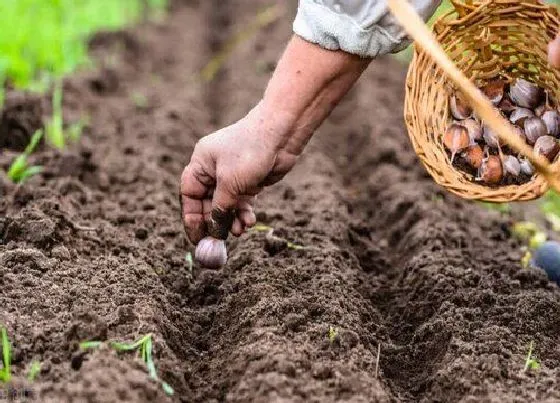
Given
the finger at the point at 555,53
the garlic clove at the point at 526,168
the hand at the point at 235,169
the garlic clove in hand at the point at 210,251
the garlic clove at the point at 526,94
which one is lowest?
the garlic clove in hand at the point at 210,251

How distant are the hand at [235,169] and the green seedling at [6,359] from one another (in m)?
0.78

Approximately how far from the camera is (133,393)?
2.38 m

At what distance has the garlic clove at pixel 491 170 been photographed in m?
2.98

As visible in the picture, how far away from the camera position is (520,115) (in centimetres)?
309

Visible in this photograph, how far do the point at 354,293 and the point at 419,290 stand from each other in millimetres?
267

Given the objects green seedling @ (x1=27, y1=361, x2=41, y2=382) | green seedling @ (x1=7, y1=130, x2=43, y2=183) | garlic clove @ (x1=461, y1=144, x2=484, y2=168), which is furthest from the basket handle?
green seedling @ (x1=7, y1=130, x2=43, y2=183)

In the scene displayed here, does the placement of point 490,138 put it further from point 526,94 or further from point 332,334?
point 332,334

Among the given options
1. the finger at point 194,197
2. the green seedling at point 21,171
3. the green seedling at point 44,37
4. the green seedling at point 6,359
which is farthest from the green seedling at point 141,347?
the green seedling at point 44,37

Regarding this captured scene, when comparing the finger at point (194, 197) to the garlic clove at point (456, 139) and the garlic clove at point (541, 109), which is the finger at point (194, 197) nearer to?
the garlic clove at point (456, 139)

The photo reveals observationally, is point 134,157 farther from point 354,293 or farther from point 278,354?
point 278,354

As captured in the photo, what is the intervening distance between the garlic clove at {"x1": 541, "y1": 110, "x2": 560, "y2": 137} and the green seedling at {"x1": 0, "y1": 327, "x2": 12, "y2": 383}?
1.72m

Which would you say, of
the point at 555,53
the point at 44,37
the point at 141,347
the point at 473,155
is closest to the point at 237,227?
the point at 141,347

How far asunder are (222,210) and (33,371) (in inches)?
33.3

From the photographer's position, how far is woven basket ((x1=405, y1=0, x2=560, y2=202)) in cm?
293
